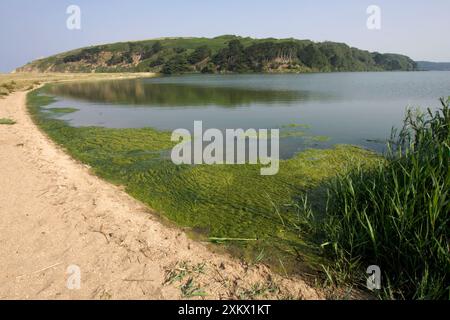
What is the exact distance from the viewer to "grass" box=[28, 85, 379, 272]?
6.06 m

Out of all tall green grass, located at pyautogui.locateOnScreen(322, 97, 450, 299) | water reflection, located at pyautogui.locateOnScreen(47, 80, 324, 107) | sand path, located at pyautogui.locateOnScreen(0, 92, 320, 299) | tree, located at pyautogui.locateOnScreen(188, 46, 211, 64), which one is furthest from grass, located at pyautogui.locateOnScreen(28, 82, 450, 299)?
tree, located at pyautogui.locateOnScreen(188, 46, 211, 64)

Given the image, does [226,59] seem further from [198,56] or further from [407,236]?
[407,236]

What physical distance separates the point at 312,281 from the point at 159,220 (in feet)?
11.8

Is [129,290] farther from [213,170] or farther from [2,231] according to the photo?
[213,170]

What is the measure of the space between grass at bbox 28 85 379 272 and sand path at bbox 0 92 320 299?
0.55 metres

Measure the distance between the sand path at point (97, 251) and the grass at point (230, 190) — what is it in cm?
55

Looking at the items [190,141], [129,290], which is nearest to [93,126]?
[190,141]

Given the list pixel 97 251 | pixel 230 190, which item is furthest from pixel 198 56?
pixel 97 251

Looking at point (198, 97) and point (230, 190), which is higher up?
point (198, 97)

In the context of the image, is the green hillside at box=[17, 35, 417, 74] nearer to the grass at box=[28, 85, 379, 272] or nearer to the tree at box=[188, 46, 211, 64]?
the tree at box=[188, 46, 211, 64]

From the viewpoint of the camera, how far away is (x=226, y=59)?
125750 mm

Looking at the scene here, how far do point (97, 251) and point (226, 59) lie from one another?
128 metres

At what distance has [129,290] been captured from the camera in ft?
15.1

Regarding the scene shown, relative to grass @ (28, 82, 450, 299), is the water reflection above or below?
above
